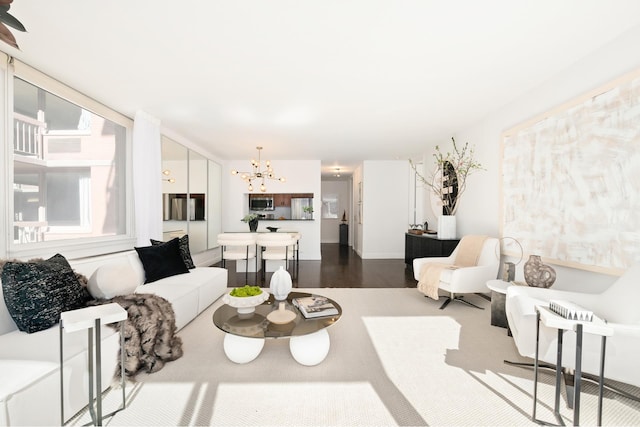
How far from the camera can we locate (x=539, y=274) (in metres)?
2.40

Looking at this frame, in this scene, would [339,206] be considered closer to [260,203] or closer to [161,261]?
[260,203]

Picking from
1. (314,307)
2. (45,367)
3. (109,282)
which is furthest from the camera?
(314,307)

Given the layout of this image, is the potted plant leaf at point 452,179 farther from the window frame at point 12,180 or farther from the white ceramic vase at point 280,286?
the window frame at point 12,180

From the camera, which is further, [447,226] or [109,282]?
[447,226]

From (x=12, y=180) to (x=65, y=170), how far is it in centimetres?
64

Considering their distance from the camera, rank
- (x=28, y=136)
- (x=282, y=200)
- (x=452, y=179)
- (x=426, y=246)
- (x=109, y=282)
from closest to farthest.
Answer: (x=109, y=282), (x=28, y=136), (x=426, y=246), (x=452, y=179), (x=282, y=200)

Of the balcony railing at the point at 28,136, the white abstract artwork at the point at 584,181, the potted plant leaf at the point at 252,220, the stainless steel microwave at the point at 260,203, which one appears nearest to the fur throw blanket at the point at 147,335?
the balcony railing at the point at 28,136

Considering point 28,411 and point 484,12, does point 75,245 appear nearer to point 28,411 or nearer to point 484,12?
point 28,411

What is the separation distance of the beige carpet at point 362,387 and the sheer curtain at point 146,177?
1980mm

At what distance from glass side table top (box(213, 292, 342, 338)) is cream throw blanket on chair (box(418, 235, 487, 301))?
1630 mm

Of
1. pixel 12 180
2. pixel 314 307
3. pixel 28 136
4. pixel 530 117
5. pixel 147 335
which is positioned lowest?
pixel 147 335

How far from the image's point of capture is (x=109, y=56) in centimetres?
247

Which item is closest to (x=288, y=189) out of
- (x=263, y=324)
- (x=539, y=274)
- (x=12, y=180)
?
(x=12, y=180)

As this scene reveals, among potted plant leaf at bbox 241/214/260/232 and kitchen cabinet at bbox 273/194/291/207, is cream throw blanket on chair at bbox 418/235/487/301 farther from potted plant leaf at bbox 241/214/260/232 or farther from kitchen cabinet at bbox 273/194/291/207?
kitchen cabinet at bbox 273/194/291/207
